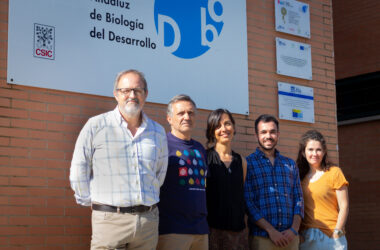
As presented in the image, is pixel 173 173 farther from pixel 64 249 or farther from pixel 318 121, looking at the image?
pixel 318 121

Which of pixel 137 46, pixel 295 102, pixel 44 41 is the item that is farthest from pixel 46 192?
pixel 295 102

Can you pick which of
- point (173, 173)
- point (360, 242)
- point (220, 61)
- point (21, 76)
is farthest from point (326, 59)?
point (360, 242)

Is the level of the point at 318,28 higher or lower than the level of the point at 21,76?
higher

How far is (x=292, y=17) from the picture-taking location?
21.2ft

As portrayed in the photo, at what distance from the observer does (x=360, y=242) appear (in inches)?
407

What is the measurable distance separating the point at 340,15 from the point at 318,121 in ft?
18.3

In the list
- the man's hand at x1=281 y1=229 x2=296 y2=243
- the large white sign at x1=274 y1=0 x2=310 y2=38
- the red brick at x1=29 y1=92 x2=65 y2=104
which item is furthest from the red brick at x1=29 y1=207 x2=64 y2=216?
the large white sign at x1=274 y1=0 x2=310 y2=38

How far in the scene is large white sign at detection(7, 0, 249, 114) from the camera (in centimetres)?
450

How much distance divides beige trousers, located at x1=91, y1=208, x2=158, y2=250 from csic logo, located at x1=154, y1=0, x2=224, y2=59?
7.04 ft

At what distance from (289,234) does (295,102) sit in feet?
6.65

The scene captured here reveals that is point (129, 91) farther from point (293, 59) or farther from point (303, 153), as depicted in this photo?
point (293, 59)

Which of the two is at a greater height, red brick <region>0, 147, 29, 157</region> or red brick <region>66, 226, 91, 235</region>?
red brick <region>0, 147, 29, 157</region>

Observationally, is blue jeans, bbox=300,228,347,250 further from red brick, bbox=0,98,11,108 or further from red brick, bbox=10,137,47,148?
red brick, bbox=0,98,11,108

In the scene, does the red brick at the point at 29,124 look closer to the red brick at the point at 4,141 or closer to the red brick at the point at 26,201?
the red brick at the point at 4,141
